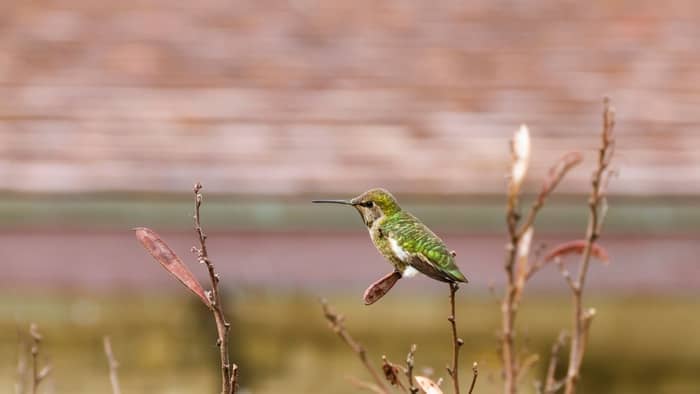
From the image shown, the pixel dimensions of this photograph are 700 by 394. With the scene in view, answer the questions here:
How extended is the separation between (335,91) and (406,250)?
3.60 meters

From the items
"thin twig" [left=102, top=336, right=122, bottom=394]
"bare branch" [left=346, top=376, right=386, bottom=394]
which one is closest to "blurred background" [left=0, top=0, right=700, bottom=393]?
"thin twig" [left=102, top=336, right=122, bottom=394]

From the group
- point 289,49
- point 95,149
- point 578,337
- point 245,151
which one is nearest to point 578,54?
point 289,49

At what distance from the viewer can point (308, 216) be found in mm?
3486

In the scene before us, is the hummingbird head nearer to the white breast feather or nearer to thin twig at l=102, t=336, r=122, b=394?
the white breast feather

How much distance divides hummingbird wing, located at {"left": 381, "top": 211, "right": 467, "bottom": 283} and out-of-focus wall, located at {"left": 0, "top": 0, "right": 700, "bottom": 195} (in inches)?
110

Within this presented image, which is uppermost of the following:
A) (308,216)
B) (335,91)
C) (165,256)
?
(335,91)

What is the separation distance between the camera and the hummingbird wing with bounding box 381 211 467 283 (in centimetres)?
78

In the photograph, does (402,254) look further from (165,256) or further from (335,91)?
(335,91)

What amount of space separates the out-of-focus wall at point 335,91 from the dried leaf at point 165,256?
8.95 ft

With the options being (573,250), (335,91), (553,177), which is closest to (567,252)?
(573,250)

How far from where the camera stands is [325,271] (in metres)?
3.46

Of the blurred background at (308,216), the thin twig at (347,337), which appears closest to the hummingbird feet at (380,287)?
the thin twig at (347,337)

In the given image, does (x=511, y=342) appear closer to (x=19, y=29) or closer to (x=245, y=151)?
(x=245, y=151)

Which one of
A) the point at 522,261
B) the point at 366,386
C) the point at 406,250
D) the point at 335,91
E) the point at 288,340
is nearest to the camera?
the point at 406,250
